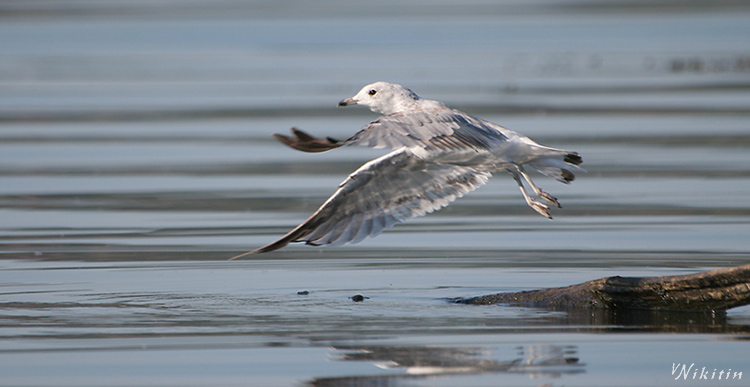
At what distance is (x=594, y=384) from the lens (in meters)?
6.66

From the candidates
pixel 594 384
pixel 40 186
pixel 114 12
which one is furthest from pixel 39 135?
pixel 114 12

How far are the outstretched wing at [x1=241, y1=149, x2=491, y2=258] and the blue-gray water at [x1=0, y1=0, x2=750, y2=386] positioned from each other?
1.42 ft

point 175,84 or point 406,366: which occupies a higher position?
point 175,84

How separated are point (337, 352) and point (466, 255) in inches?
144

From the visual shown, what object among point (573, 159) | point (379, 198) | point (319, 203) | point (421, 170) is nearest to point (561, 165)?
point (573, 159)

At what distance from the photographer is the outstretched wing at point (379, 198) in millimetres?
9477

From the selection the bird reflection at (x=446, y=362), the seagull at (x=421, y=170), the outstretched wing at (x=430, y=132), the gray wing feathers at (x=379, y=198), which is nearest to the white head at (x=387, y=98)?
the seagull at (x=421, y=170)

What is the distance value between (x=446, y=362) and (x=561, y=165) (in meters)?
3.00

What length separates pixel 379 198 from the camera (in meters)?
9.84

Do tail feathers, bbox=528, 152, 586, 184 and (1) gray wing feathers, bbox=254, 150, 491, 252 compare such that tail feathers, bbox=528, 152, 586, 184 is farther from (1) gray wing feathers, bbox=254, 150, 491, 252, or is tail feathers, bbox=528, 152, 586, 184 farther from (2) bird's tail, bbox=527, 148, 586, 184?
(1) gray wing feathers, bbox=254, 150, 491, 252

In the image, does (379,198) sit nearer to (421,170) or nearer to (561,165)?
(421,170)

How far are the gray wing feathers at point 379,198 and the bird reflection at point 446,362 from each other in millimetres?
2009

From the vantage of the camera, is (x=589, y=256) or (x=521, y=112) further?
(x=521, y=112)

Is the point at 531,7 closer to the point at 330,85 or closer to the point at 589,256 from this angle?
the point at 330,85
